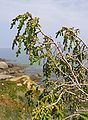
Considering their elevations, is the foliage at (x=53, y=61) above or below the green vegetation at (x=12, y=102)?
above

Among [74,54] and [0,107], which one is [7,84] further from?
[74,54]

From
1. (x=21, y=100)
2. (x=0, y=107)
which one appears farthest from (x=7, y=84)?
(x=0, y=107)

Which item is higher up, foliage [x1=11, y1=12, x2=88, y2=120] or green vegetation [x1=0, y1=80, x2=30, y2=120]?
foliage [x1=11, y1=12, x2=88, y2=120]

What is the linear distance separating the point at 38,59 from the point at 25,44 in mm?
431

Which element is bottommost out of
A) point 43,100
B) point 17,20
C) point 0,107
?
point 0,107

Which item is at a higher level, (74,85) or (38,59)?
(38,59)

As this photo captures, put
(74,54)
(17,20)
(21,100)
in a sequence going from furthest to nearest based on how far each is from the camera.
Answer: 1. (21,100)
2. (74,54)
3. (17,20)

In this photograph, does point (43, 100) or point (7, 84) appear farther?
point (7, 84)

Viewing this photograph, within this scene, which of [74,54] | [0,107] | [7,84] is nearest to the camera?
[74,54]

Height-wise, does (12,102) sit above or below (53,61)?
below

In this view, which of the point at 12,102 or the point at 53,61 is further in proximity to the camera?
the point at 12,102

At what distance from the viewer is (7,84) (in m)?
34.8

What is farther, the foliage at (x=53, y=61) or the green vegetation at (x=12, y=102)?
the green vegetation at (x=12, y=102)

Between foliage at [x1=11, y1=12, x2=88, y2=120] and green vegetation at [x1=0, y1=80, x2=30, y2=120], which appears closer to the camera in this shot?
foliage at [x1=11, y1=12, x2=88, y2=120]
